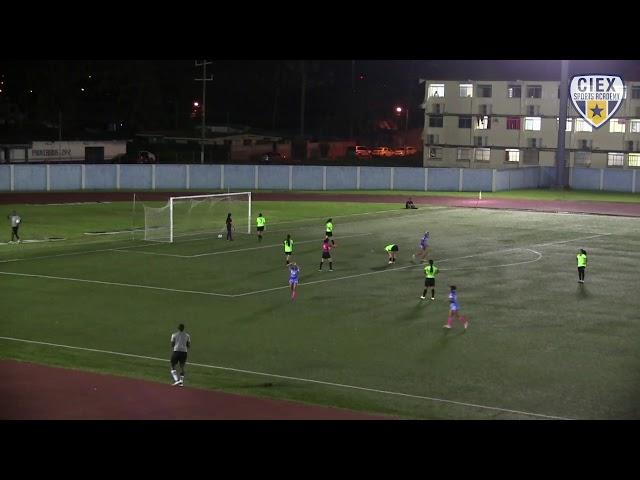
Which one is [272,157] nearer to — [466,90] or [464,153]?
[464,153]

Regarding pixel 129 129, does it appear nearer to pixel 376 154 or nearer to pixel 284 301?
pixel 376 154

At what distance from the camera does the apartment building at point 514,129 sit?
301 feet

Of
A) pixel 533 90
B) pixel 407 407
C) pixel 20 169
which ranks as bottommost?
pixel 407 407

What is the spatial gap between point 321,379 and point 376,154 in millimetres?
95521

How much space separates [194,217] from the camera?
62688mm

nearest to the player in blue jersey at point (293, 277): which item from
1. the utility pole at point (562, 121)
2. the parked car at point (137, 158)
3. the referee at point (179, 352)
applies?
the referee at point (179, 352)

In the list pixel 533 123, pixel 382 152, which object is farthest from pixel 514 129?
pixel 382 152

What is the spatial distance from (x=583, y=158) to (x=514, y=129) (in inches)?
298

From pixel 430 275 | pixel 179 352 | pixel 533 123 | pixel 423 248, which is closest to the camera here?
pixel 179 352

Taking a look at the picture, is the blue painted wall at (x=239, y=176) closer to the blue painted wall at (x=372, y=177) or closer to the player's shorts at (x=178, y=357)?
the blue painted wall at (x=372, y=177)

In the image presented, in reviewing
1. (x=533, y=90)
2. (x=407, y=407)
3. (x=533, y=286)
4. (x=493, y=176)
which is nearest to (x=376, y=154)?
(x=533, y=90)

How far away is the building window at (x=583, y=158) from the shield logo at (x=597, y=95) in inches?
803

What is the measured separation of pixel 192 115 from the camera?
142500 mm

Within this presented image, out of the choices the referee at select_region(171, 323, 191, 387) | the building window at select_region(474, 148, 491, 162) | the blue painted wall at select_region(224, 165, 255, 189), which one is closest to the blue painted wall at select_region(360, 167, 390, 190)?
the blue painted wall at select_region(224, 165, 255, 189)
